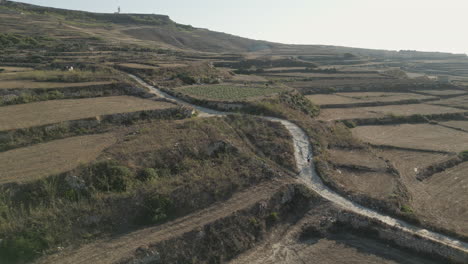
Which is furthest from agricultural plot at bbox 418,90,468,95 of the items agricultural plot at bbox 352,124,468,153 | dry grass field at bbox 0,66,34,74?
dry grass field at bbox 0,66,34,74

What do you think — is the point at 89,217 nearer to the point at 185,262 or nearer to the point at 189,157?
the point at 185,262

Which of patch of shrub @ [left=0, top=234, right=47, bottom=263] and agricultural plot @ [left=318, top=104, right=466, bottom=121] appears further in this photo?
agricultural plot @ [left=318, top=104, right=466, bottom=121]

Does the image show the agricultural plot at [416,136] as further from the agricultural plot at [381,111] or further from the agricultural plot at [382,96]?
the agricultural plot at [382,96]

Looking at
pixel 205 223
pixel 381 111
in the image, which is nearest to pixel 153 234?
pixel 205 223

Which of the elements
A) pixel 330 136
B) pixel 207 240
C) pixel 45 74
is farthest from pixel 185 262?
pixel 45 74

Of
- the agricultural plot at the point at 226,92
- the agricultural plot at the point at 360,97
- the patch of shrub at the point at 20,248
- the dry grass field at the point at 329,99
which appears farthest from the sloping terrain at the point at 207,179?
the agricultural plot at the point at 360,97

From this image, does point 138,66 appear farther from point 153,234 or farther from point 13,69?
point 153,234

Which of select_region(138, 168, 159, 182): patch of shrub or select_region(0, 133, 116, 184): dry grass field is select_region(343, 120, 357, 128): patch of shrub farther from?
select_region(0, 133, 116, 184): dry grass field
